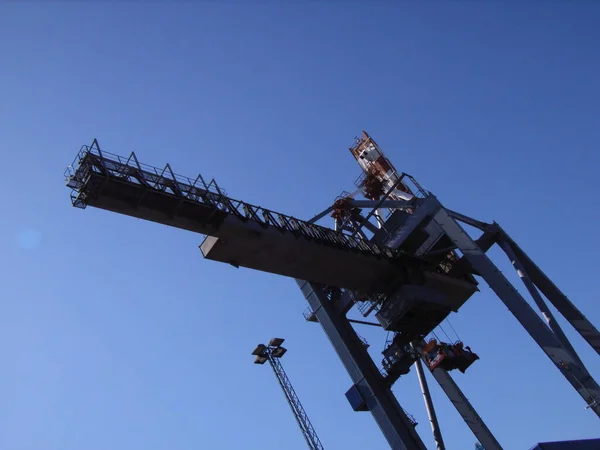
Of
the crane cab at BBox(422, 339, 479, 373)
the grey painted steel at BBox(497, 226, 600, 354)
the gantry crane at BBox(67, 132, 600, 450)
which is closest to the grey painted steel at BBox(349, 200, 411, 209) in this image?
the gantry crane at BBox(67, 132, 600, 450)

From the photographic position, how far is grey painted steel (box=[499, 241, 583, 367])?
70.4 ft

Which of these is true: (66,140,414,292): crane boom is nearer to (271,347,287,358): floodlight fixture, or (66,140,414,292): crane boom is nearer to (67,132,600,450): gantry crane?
(67,132,600,450): gantry crane

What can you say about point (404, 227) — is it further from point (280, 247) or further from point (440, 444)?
point (440, 444)

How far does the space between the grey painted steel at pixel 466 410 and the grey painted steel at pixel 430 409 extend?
1.13 metres

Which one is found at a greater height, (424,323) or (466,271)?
(466,271)

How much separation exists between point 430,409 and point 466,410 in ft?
6.22

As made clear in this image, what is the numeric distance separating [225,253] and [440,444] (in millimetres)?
15359

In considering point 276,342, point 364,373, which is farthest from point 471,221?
point 276,342

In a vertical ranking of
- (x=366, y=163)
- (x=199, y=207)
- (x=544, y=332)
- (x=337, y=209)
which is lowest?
(x=544, y=332)

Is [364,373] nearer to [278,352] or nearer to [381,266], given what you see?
[381,266]

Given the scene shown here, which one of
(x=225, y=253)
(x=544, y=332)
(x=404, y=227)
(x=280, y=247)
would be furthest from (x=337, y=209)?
(x=544, y=332)

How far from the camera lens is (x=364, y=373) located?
25.7m

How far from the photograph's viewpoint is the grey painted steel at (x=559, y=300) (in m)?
24.2

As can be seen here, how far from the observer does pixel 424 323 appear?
27.5 meters
